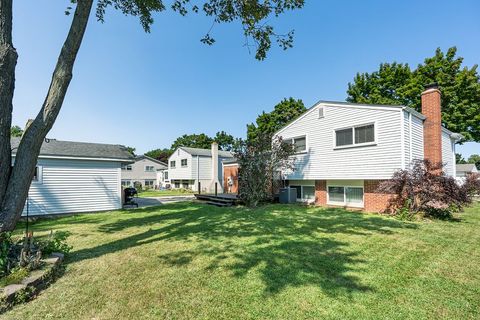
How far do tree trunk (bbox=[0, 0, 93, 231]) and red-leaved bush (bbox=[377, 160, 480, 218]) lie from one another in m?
11.1

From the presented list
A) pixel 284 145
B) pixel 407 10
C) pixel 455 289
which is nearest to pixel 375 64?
pixel 407 10

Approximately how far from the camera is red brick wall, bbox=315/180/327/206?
1324 cm

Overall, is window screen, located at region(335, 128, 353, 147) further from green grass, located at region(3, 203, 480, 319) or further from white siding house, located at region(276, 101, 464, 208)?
green grass, located at region(3, 203, 480, 319)

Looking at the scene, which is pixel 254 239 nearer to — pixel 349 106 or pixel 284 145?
pixel 284 145

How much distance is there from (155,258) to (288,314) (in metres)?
3.12

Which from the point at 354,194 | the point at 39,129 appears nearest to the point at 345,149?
the point at 354,194

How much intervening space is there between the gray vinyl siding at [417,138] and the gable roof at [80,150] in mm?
14534

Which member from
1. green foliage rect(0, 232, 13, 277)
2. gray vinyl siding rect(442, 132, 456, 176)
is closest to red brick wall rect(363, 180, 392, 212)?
gray vinyl siding rect(442, 132, 456, 176)

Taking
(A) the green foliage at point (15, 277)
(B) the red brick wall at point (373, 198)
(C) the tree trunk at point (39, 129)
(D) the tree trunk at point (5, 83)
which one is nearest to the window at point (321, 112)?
(B) the red brick wall at point (373, 198)

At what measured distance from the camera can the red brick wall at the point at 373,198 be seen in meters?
10.7

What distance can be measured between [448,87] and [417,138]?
18.8 meters

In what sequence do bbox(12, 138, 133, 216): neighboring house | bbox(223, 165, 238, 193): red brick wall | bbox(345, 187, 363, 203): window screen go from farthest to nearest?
bbox(223, 165, 238, 193): red brick wall
bbox(345, 187, 363, 203): window screen
bbox(12, 138, 133, 216): neighboring house

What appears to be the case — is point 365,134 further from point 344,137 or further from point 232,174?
point 232,174

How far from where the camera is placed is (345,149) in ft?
39.3
